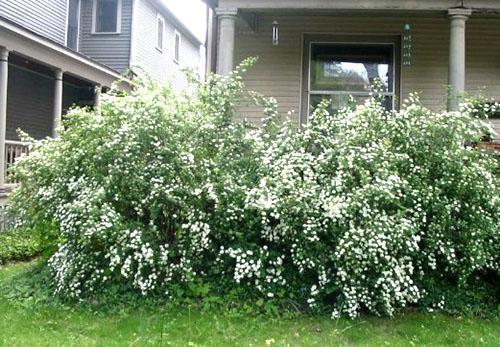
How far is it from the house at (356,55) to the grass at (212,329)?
492 cm

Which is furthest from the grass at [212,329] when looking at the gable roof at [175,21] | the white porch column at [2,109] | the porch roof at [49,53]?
the gable roof at [175,21]

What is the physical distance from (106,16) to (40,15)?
2802 millimetres

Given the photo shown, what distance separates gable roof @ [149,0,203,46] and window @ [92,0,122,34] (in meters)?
1.78

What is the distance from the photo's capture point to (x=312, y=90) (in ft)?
32.4

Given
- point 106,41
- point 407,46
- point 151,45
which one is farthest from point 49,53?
point 407,46

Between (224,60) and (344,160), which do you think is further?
(224,60)

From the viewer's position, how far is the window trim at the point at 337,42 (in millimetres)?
9758

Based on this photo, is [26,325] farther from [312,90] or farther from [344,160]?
[312,90]

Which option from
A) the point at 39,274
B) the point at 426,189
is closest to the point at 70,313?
the point at 39,274

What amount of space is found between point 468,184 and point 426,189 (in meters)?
0.40

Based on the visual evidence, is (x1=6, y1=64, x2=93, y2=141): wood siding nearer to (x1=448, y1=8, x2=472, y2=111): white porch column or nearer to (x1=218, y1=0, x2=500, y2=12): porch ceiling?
(x1=218, y1=0, x2=500, y2=12): porch ceiling

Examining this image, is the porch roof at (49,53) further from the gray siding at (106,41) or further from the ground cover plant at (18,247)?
the ground cover plant at (18,247)

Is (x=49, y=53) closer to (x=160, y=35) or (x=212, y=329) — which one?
(x=160, y=35)

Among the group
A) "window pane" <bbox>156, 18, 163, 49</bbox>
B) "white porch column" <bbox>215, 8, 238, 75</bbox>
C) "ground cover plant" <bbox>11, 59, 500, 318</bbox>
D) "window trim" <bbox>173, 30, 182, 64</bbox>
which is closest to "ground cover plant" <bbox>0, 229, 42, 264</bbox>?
"ground cover plant" <bbox>11, 59, 500, 318</bbox>
